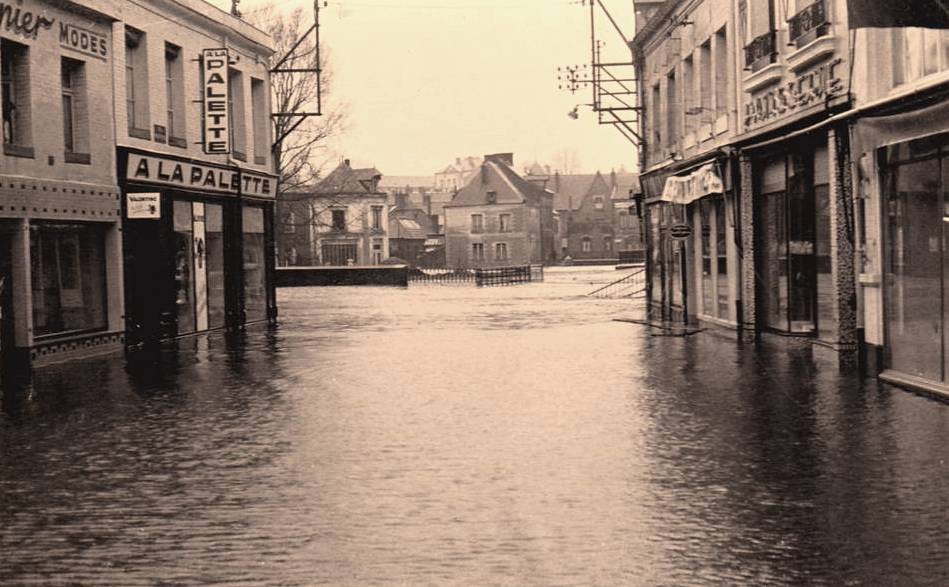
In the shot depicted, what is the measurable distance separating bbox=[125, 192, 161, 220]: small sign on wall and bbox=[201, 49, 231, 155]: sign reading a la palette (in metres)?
3.64

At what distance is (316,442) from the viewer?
9664 millimetres

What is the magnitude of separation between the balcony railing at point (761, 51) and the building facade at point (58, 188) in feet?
35.9

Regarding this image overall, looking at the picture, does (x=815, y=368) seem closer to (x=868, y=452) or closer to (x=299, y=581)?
(x=868, y=452)

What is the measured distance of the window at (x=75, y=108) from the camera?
19.5 metres

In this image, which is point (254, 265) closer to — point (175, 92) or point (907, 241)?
point (175, 92)

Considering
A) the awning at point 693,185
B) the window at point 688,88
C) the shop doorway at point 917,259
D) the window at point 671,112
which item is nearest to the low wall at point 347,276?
the window at point 671,112

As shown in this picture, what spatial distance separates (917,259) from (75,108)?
13.8m

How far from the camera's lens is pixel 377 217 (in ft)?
318

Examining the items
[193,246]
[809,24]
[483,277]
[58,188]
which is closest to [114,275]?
[58,188]

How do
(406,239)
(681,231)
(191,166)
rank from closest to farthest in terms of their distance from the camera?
(681,231) < (191,166) < (406,239)

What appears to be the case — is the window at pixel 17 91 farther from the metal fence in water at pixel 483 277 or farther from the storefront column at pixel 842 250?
the metal fence in water at pixel 483 277

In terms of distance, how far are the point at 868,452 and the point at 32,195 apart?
→ 1347 centimetres

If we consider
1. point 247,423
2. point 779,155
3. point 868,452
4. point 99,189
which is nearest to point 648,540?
point 868,452

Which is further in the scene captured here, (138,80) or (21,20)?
(138,80)
